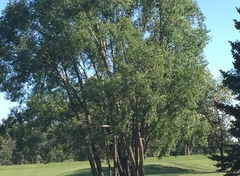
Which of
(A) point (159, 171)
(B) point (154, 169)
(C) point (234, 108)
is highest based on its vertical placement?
(C) point (234, 108)

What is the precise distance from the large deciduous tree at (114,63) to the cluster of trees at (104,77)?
5cm

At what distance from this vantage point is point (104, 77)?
21781 mm

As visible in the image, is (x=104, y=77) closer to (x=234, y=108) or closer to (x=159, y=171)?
(x=234, y=108)

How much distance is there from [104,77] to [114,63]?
1.05 metres

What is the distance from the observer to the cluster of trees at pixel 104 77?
Result: 2005cm

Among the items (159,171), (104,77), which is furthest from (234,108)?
(159,171)

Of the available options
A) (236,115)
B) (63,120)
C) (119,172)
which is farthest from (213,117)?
(63,120)

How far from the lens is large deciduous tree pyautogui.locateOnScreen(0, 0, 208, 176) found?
19.8m

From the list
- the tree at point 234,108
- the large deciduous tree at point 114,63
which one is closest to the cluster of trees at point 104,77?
the large deciduous tree at point 114,63

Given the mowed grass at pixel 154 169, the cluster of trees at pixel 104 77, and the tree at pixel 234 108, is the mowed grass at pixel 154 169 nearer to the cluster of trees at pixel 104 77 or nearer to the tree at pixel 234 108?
the tree at pixel 234 108

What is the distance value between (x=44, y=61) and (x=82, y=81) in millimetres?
2281

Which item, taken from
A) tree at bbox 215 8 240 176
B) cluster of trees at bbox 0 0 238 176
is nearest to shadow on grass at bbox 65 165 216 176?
tree at bbox 215 8 240 176

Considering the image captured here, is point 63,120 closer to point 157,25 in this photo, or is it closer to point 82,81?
point 82,81

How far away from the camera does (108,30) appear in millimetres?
20781
